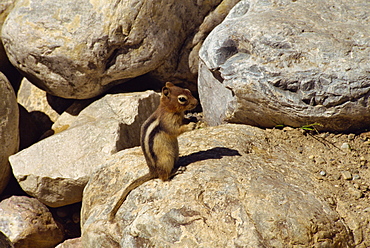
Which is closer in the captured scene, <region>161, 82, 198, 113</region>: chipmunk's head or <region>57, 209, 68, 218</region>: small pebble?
<region>161, 82, 198, 113</region>: chipmunk's head

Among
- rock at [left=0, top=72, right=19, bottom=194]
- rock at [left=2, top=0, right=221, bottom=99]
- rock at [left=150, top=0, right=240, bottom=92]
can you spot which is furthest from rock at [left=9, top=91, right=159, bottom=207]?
rock at [left=150, top=0, right=240, bottom=92]

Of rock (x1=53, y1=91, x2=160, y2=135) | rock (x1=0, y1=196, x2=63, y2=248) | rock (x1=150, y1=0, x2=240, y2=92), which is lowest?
rock (x1=0, y1=196, x2=63, y2=248)

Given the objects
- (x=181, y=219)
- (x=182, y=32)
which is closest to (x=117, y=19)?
(x=182, y=32)

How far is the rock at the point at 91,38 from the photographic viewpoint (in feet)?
24.0

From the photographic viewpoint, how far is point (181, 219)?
186 inches

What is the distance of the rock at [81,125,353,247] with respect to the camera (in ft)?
15.1

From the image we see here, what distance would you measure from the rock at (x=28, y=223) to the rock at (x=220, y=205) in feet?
5.55

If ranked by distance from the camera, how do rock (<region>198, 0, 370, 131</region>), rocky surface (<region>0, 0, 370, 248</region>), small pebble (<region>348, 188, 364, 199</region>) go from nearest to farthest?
rocky surface (<region>0, 0, 370, 248</region>) < small pebble (<region>348, 188, 364, 199</region>) < rock (<region>198, 0, 370, 131</region>)

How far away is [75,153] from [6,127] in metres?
Result: 1.26

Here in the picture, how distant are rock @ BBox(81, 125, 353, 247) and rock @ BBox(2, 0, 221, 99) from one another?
2.21 meters

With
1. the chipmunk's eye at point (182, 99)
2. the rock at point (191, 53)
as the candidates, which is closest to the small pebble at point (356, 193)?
the chipmunk's eye at point (182, 99)

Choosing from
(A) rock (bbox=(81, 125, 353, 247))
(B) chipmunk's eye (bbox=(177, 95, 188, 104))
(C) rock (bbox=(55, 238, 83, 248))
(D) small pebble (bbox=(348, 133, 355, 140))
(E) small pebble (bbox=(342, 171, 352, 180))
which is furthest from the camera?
(C) rock (bbox=(55, 238, 83, 248))

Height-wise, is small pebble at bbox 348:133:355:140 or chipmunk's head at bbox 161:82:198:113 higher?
chipmunk's head at bbox 161:82:198:113

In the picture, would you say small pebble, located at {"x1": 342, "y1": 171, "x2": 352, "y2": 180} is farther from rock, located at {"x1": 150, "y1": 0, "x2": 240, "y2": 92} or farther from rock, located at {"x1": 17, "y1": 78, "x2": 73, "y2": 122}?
rock, located at {"x1": 17, "y1": 78, "x2": 73, "y2": 122}
